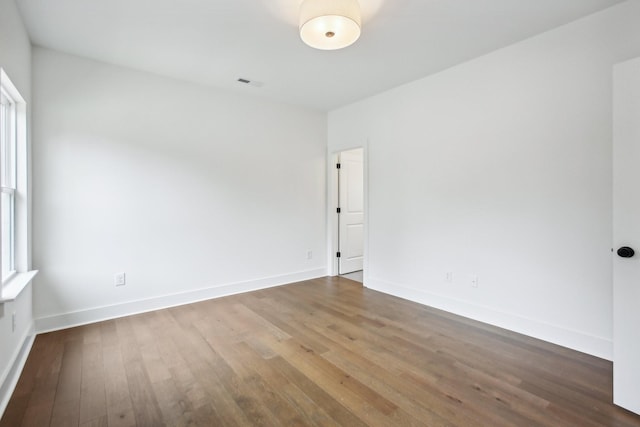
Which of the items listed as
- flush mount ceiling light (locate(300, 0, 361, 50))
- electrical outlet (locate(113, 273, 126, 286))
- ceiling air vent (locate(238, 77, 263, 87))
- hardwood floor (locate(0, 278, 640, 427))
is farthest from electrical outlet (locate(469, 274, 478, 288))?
electrical outlet (locate(113, 273, 126, 286))

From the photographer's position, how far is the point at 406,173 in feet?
12.4

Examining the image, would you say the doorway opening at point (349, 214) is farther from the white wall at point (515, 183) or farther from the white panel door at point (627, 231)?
the white panel door at point (627, 231)

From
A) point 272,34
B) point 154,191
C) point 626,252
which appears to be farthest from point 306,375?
point 272,34

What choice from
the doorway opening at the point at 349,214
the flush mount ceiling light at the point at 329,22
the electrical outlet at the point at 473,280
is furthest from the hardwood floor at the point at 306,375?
the flush mount ceiling light at the point at 329,22

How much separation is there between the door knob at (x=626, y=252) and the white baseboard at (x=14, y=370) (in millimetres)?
3664

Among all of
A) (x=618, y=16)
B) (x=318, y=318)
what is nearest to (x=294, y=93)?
(x=318, y=318)

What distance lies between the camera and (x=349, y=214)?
5141 mm

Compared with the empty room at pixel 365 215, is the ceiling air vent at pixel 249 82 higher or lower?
higher

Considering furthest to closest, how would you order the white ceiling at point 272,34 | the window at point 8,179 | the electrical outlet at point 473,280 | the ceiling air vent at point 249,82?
1. the ceiling air vent at point 249,82
2. the electrical outlet at point 473,280
3. the window at point 8,179
4. the white ceiling at point 272,34

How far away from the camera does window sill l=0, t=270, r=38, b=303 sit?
194 cm

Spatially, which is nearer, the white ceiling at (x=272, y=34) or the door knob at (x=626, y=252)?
the door knob at (x=626, y=252)

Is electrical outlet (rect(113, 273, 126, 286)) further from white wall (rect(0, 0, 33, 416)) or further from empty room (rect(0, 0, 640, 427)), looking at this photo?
white wall (rect(0, 0, 33, 416))

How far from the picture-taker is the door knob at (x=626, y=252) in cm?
177

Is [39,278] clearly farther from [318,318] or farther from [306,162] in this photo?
[306,162]
